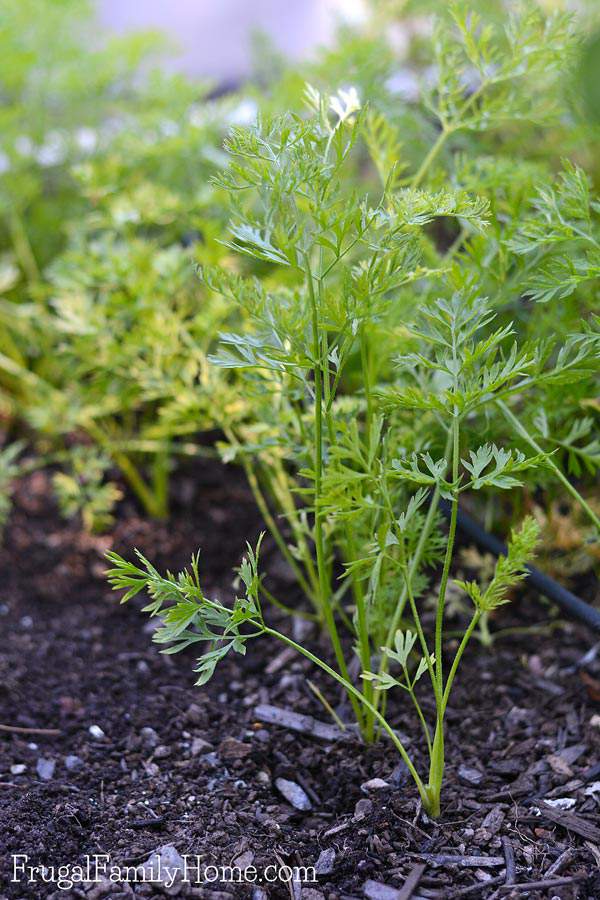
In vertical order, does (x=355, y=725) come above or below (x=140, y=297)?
below

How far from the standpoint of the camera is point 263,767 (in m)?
1.32

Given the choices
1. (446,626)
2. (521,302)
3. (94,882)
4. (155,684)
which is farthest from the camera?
(521,302)

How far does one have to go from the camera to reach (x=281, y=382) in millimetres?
1310

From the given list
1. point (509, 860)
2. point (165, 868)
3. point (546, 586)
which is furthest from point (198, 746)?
point (546, 586)

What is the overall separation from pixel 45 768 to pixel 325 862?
18.4 inches

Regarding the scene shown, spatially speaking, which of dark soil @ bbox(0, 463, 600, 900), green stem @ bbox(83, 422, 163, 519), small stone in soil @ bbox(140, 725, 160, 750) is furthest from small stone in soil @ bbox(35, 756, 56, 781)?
green stem @ bbox(83, 422, 163, 519)

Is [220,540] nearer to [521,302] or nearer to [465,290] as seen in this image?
[521,302]

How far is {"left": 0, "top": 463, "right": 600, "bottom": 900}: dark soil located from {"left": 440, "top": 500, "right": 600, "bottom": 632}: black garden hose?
0.18m

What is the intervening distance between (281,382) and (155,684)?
23.7 inches

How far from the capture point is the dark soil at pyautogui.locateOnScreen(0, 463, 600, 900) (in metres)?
1.11

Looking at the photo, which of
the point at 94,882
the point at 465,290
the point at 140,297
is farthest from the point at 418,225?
the point at 94,882

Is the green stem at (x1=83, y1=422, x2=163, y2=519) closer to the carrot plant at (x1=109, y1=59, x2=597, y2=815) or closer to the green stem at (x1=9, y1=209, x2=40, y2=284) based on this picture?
the green stem at (x1=9, y1=209, x2=40, y2=284)

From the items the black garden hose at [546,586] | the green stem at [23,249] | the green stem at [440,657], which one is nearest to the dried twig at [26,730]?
the green stem at [440,657]

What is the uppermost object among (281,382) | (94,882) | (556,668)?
(281,382)
